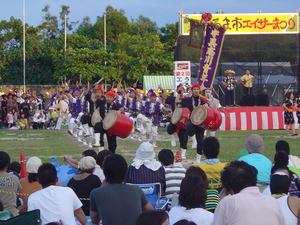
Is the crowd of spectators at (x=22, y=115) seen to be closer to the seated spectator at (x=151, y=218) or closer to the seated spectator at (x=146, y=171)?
the seated spectator at (x=146, y=171)

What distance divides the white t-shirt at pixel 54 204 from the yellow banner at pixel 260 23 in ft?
79.5

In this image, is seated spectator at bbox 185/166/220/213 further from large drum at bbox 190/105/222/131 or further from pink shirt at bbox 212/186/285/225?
large drum at bbox 190/105/222/131

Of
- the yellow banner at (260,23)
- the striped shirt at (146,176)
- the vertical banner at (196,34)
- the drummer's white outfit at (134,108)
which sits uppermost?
the yellow banner at (260,23)

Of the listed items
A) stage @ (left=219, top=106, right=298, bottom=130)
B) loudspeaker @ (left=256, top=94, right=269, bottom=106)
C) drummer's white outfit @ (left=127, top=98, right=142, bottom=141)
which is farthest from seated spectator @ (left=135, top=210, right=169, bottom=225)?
loudspeaker @ (left=256, top=94, right=269, bottom=106)

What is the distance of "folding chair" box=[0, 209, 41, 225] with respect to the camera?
5.27 metres

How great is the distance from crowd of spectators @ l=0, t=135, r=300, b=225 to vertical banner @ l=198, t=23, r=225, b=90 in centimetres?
1668

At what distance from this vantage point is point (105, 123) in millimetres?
14078

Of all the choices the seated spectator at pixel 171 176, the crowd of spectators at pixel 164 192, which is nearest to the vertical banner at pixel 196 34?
the crowd of spectators at pixel 164 192

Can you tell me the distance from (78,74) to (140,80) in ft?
17.7

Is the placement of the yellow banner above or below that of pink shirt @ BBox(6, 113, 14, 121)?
above

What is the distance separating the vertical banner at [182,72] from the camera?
971 inches

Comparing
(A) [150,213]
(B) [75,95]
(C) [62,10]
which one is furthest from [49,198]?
(C) [62,10]

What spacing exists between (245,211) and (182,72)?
2038cm

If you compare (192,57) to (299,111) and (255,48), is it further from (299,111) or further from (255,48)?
(299,111)
